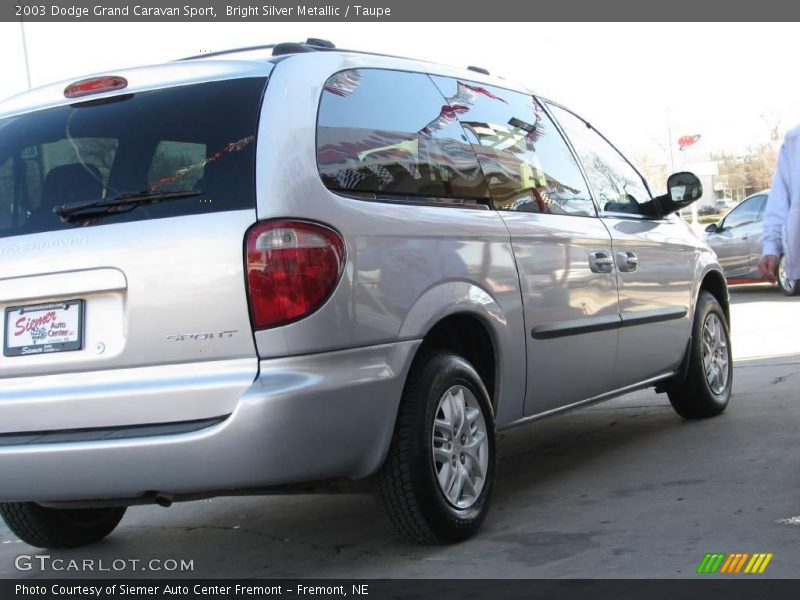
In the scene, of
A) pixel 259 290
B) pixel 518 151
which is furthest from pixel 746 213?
pixel 259 290

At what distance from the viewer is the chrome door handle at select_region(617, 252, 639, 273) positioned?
18.9 ft

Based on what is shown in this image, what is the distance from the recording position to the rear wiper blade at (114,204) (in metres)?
3.90

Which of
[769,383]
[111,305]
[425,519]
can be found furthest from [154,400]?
[769,383]

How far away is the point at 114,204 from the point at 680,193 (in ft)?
12.0

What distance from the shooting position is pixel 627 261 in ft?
19.1

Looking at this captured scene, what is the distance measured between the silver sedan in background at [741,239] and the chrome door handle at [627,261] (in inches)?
459

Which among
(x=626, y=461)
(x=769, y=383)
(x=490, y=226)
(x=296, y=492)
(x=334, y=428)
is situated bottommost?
(x=769, y=383)

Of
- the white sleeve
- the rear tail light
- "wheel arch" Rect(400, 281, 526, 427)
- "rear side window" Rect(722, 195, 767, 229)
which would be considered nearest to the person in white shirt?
the white sleeve

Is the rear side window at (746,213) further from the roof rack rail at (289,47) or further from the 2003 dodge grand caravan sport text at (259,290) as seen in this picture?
the roof rack rail at (289,47)

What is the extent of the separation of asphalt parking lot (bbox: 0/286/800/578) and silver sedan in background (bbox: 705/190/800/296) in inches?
418

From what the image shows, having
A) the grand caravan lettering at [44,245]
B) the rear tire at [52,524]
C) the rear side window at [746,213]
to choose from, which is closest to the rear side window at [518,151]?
the grand caravan lettering at [44,245]

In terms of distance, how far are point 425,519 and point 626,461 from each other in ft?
6.29

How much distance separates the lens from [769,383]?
26.1ft

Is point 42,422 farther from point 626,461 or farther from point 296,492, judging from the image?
point 626,461
